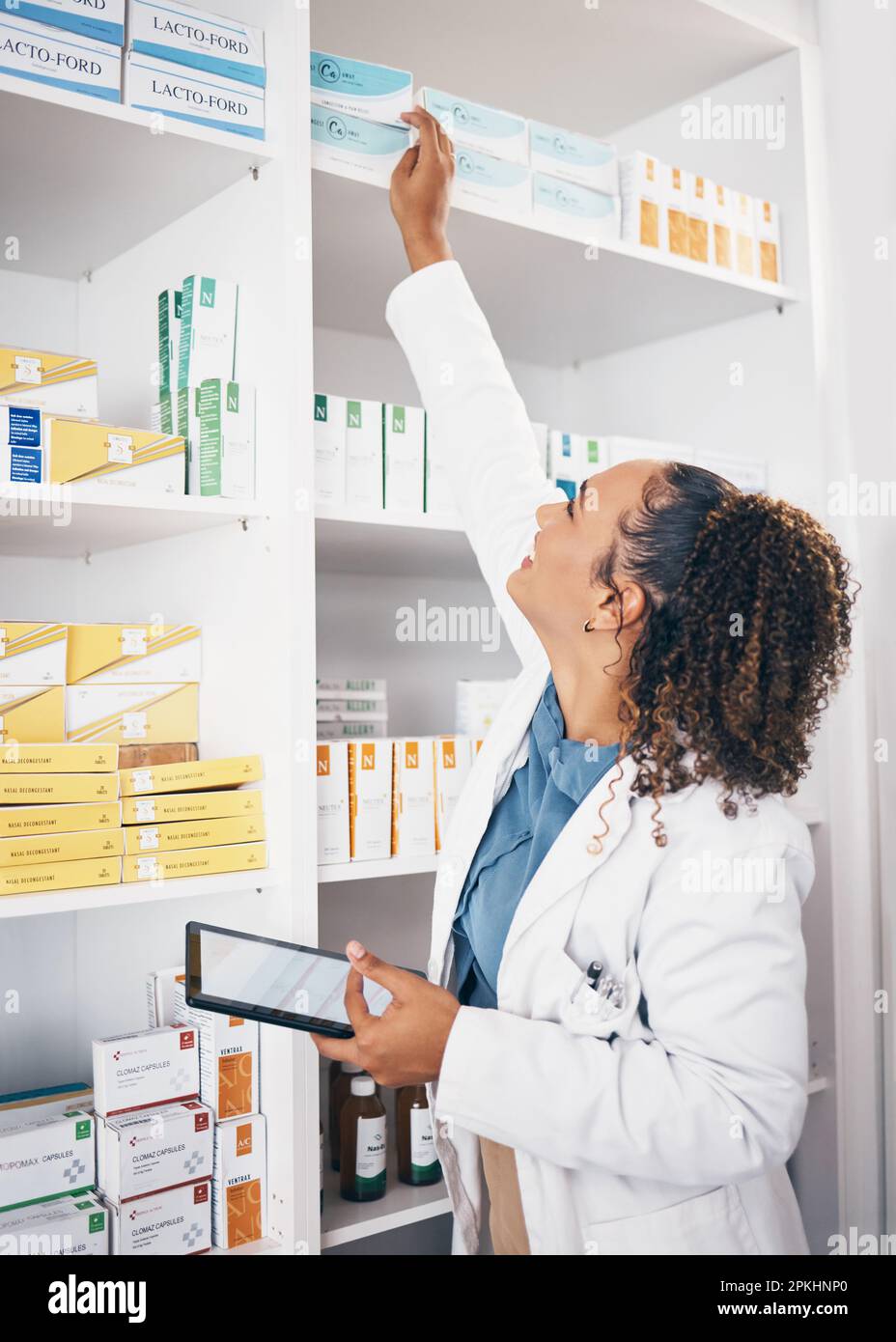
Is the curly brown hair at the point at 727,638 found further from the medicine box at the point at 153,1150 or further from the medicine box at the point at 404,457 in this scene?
the medicine box at the point at 153,1150

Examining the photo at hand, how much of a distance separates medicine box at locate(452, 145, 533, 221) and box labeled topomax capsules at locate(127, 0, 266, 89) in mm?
302

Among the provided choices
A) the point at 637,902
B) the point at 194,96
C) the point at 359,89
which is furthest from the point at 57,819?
the point at 359,89

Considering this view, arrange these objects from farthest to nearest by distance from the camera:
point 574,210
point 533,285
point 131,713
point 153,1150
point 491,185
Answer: point 533,285 → point 574,210 → point 491,185 → point 131,713 → point 153,1150

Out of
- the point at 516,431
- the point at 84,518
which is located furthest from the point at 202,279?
the point at 516,431

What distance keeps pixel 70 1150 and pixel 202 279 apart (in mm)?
1023

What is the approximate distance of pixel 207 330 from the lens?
1.37m

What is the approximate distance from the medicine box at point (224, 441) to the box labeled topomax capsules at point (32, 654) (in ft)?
0.80

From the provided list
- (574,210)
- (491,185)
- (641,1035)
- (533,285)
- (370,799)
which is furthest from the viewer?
(533,285)

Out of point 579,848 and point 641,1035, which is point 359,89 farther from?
point 641,1035

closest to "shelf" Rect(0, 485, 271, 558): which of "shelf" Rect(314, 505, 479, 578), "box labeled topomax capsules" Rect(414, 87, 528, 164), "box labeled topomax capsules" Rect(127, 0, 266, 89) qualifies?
"shelf" Rect(314, 505, 479, 578)

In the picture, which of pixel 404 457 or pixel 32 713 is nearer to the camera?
pixel 32 713

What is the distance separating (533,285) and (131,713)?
3.16 feet

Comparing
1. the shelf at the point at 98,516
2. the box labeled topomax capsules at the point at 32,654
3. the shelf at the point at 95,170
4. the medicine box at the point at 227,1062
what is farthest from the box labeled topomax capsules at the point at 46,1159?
the shelf at the point at 95,170

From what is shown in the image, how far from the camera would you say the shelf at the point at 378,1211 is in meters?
1.40
